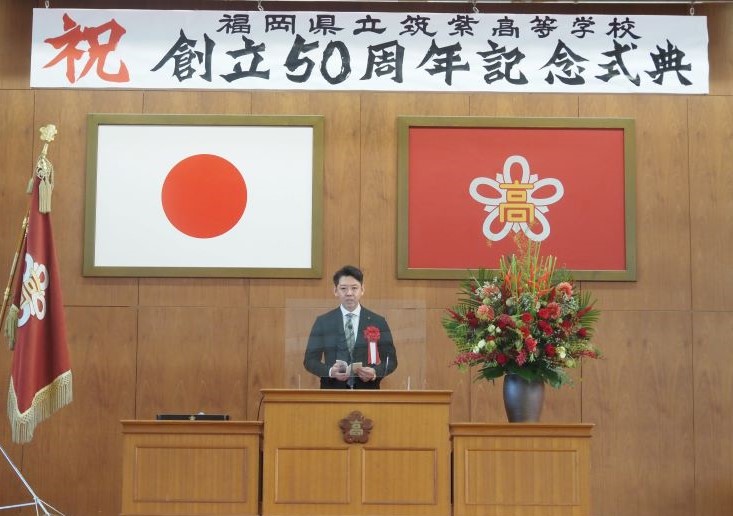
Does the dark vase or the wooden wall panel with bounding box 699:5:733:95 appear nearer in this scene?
the dark vase

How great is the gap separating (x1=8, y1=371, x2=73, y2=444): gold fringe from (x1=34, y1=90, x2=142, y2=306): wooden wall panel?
1.03 m

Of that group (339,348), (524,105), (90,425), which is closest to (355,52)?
(524,105)

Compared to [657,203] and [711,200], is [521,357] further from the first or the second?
[711,200]

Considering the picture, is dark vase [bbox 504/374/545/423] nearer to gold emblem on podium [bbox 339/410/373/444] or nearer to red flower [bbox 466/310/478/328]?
red flower [bbox 466/310/478/328]

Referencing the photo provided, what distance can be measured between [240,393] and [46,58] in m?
2.28

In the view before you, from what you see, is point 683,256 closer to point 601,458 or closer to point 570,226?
point 570,226

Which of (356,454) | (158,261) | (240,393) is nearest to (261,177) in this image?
(158,261)

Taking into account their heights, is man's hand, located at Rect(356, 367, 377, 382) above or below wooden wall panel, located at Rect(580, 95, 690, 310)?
below

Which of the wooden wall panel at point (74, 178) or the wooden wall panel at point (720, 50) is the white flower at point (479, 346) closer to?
the wooden wall panel at point (74, 178)

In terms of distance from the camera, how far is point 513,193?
6391 millimetres

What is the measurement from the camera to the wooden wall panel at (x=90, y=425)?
6164mm

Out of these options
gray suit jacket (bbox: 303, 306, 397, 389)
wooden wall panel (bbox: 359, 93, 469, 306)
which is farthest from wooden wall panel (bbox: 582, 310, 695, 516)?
gray suit jacket (bbox: 303, 306, 397, 389)

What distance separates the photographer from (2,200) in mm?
6367

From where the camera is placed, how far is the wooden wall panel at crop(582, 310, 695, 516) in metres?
6.22
